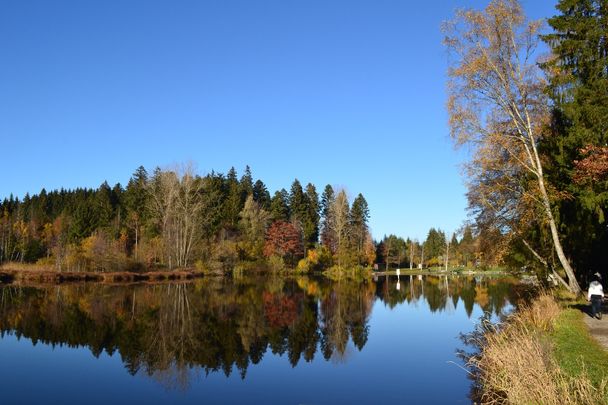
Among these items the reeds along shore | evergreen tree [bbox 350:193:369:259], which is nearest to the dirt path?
the reeds along shore

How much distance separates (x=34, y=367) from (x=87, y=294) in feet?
71.4

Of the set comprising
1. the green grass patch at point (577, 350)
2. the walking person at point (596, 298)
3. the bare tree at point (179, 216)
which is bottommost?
the green grass patch at point (577, 350)

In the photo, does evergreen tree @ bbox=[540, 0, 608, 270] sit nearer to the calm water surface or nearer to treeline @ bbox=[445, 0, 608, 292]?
treeline @ bbox=[445, 0, 608, 292]

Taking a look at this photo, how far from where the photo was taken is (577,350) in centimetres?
1078

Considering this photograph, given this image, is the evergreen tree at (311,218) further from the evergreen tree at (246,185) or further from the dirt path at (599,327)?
the dirt path at (599,327)

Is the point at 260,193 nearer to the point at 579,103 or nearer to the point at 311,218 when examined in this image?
the point at 311,218

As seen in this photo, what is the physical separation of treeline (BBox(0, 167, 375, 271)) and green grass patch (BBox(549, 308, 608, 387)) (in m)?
48.5

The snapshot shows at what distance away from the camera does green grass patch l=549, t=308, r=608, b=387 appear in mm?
8981

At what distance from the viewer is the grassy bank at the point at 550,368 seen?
7.13 m

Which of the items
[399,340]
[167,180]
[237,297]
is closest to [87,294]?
[237,297]

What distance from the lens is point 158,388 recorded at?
12.6 m

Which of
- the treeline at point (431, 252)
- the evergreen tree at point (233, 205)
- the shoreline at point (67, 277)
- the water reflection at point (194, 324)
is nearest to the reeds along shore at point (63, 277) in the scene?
the shoreline at point (67, 277)

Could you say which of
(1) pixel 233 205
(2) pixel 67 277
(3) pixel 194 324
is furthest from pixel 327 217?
(3) pixel 194 324

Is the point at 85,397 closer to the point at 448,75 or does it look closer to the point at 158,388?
the point at 158,388
